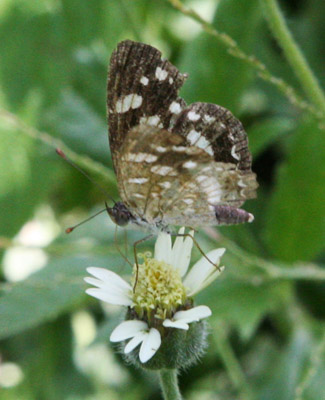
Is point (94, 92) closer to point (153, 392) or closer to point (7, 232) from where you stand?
point (7, 232)

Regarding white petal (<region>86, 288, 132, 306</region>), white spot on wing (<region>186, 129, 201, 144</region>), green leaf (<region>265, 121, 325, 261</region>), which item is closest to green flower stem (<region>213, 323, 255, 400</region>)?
green leaf (<region>265, 121, 325, 261</region>)

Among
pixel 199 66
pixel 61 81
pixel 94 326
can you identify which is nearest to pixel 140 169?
pixel 199 66

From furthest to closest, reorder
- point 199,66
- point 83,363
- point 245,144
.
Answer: point 83,363 → point 199,66 → point 245,144

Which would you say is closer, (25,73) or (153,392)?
(153,392)

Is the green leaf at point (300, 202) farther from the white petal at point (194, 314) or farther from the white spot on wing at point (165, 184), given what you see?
the white petal at point (194, 314)

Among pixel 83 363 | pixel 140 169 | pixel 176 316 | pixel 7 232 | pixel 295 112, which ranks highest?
pixel 295 112

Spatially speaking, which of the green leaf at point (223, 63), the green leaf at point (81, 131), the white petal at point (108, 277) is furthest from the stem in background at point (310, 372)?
the green leaf at point (81, 131)
